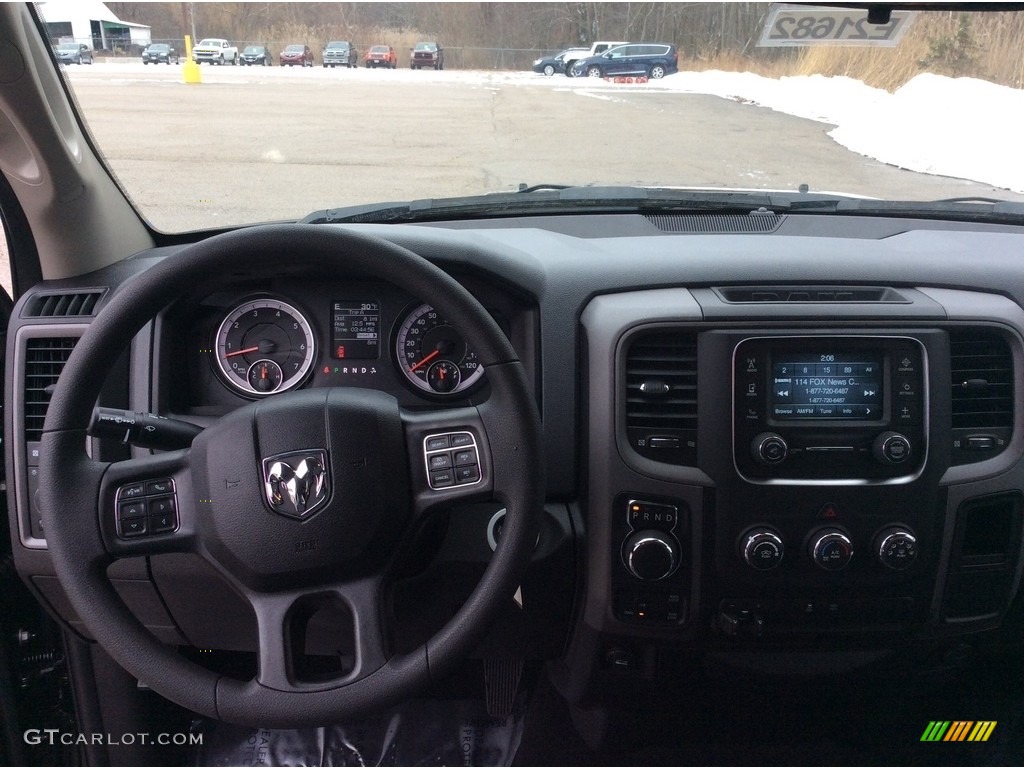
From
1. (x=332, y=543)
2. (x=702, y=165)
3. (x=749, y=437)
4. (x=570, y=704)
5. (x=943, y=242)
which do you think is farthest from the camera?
(x=702, y=165)

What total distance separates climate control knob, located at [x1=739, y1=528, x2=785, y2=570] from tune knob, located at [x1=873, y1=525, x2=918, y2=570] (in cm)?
26

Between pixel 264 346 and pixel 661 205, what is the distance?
49.6 inches

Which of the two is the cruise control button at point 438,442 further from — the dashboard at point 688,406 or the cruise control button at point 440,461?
the dashboard at point 688,406

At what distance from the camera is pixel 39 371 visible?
6.92ft

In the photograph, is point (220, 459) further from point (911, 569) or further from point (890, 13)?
point (890, 13)

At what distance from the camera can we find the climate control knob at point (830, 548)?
2.08 metres

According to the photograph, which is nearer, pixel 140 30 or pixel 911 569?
pixel 911 569

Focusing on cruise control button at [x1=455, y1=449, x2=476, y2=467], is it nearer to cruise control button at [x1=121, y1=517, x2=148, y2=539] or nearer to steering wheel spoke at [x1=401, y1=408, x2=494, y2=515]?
steering wheel spoke at [x1=401, y1=408, x2=494, y2=515]

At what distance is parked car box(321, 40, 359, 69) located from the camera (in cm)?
265

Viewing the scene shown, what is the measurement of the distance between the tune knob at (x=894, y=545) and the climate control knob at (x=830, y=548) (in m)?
0.08

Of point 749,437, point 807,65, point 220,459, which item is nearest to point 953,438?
point 749,437

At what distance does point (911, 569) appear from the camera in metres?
2.15

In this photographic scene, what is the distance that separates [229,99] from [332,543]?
1.98m

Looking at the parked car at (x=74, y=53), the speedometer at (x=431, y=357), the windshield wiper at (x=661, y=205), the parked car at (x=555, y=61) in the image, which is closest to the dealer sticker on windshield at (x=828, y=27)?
the windshield wiper at (x=661, y=205)
